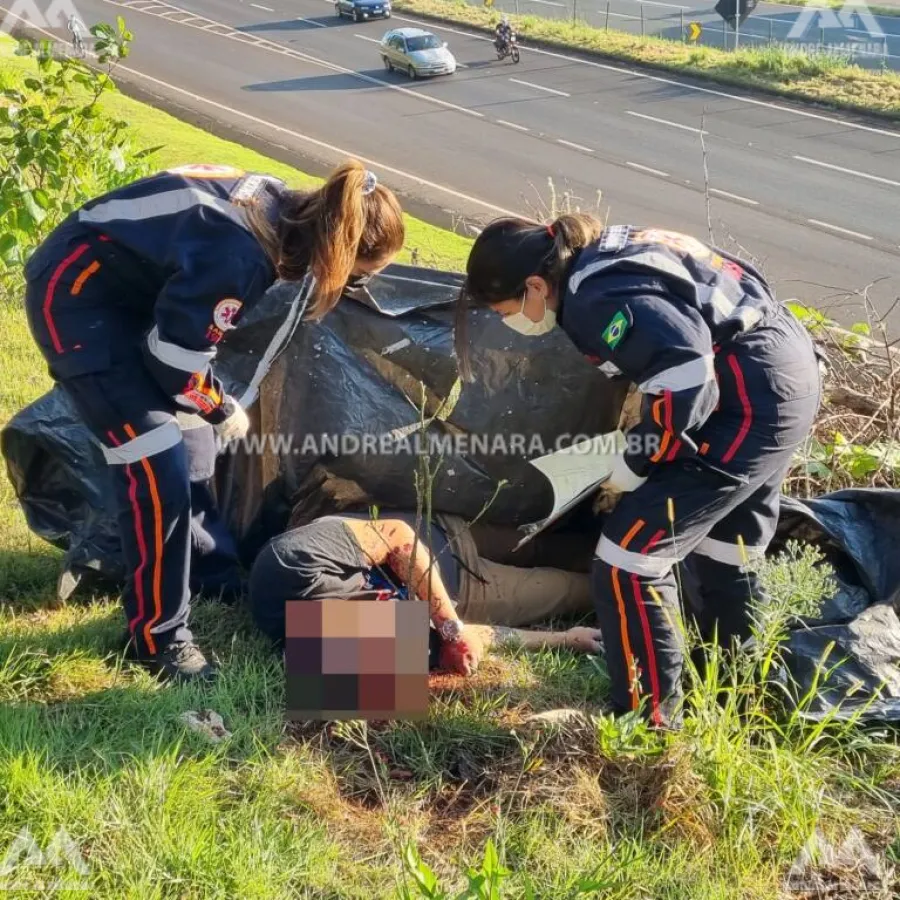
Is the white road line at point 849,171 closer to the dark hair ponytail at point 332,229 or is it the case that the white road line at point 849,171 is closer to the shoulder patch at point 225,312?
the dark hair ponytail at point 332,229

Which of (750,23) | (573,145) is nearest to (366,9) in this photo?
(750,23)

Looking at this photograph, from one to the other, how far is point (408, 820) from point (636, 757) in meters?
0.54

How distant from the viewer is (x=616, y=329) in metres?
2.56

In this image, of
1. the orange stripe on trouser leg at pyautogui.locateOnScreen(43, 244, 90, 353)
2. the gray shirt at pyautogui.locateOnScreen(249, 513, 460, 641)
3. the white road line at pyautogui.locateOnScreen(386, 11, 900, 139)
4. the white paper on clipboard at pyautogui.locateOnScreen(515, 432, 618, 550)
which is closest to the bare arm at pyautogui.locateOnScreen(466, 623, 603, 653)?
the gray shirt at pyautogui.locateOnScreen(249, 513, 460, 641)

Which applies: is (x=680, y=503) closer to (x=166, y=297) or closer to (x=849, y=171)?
(x=166, y=297)

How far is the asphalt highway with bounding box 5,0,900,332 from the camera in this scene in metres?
11.6

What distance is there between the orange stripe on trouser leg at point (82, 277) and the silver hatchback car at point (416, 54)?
18109 mm

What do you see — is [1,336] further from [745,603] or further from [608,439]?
[745,603]

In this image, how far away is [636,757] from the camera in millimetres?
2555

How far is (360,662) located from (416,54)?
61.9 feet

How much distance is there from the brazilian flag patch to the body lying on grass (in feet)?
2.26

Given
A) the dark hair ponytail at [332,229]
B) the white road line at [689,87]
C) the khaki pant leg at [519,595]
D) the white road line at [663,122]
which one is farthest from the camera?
the white road line at [689,87]

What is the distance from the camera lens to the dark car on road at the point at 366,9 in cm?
2581

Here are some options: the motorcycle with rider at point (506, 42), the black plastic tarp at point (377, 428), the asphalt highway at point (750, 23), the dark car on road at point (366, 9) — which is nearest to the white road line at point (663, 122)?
the motorcycle with rider at point (506, 42)
